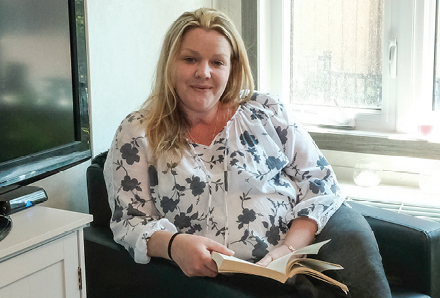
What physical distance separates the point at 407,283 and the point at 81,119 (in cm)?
103

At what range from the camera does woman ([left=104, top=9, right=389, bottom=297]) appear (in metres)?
1.42

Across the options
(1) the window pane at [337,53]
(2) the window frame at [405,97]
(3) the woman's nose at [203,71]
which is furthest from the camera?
(1) the window pane at [337,53]

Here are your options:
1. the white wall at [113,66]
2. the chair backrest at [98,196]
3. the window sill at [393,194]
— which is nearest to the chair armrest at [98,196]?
the chair backrest at [98,196]

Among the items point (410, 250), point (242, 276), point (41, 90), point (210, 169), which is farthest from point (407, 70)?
point (41, 90)

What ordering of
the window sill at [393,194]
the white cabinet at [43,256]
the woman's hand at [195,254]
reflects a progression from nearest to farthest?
the white cabinet at [43,256] < the woman's hand at [195,254] < the window sill at [393,194]

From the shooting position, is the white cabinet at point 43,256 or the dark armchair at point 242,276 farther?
the dark armchair at point 242,276

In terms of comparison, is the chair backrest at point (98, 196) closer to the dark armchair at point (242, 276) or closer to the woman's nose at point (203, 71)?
the dark armchair at point (242, 276)

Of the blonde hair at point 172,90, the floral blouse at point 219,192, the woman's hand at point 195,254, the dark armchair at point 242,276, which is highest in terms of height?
the blonde hair at point 172,90

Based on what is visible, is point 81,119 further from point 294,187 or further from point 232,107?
point 294,187

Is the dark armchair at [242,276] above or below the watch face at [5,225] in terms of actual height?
below

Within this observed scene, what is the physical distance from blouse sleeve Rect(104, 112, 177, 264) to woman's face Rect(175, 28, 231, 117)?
18 centimetres

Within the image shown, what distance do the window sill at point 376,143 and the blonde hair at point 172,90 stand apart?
33.6 inches

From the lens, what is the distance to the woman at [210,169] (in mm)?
1417

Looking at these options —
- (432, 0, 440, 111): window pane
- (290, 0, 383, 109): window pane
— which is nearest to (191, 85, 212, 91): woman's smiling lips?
(290, 0, 383, 109): window pane
